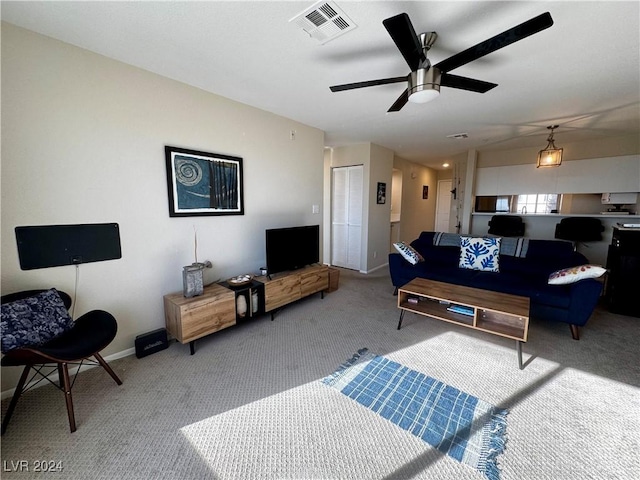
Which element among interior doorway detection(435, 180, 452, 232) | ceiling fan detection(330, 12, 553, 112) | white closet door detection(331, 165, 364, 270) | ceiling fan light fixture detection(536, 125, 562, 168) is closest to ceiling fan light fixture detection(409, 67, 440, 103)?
ceiling fan detection(330, 12, 553, 112)

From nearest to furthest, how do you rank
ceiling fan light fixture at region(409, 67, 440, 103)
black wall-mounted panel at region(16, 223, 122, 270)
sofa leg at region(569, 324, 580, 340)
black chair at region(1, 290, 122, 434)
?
1. black chair at region(1, 290, 122, 434)
2. ceiling fan light fixture at region(409, 67, 440, 103)
3. black wall-mounted panel at region(16, 223, 122, 270)
4. sofa leg at region(569, 324, 580, 340)

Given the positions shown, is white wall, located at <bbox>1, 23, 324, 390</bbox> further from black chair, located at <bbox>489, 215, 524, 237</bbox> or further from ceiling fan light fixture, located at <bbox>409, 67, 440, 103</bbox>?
black chair, located at <bbox>489, 215, 524, 237</bbox>

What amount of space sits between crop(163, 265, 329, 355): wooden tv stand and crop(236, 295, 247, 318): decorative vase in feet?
0.09

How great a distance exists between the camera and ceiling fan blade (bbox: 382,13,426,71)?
1.26 m

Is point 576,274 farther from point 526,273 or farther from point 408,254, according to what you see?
point 408,254

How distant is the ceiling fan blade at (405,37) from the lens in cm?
126

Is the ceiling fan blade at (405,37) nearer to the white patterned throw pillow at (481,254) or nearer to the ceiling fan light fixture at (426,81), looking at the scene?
the ceiling fan light fixture at (426,81)

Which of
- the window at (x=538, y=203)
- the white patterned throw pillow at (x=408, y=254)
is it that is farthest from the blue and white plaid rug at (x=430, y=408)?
the window at (x=538, y=203)

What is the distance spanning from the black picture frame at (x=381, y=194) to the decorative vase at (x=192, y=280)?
352 cm

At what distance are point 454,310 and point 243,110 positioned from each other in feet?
10.2

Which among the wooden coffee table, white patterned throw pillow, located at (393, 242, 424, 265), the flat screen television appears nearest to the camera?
the wooden coffee table

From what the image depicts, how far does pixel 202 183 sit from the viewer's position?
2611 millimetres

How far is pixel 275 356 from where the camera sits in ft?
7.39

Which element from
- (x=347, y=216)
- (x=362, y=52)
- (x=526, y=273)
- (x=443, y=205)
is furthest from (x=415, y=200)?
(x=362, y=52)
